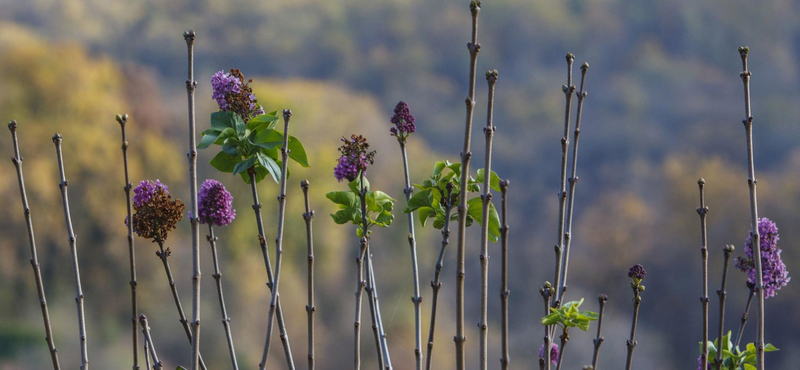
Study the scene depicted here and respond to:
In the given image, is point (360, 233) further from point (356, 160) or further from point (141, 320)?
point (141, 320)

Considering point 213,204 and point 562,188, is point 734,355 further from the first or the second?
point 213,204

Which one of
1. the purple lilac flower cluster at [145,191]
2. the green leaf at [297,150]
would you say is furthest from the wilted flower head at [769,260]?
the purple lilac flower cluster at [145,191]

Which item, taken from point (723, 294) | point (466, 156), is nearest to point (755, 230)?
point (723, 294)

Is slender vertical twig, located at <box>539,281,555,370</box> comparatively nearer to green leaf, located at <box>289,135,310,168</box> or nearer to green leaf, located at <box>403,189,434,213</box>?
green leaf, located at <box>403,189,434,213</box>

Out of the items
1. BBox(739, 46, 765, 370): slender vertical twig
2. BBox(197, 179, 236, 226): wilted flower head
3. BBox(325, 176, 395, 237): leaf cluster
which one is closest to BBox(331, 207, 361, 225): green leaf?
BBox(325, 176, 395, 237): leaf cluster

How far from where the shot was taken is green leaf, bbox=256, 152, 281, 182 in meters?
0.60

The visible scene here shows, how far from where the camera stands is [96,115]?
4.41 meters

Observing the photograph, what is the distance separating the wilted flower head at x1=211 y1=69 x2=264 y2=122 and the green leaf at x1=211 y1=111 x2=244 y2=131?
1 cm

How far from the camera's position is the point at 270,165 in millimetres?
603

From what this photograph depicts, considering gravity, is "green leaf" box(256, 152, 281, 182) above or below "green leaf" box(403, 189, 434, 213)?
above

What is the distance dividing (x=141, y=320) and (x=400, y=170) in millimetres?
3879

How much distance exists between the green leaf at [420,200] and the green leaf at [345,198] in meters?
0.06

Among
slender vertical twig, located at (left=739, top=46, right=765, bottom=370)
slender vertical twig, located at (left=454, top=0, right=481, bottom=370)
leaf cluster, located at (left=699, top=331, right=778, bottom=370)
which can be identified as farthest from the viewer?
leaf cluster, located at (left=699, top=331, right=778, bottom=370)

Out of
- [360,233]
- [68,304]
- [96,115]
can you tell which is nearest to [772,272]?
[360,233]
